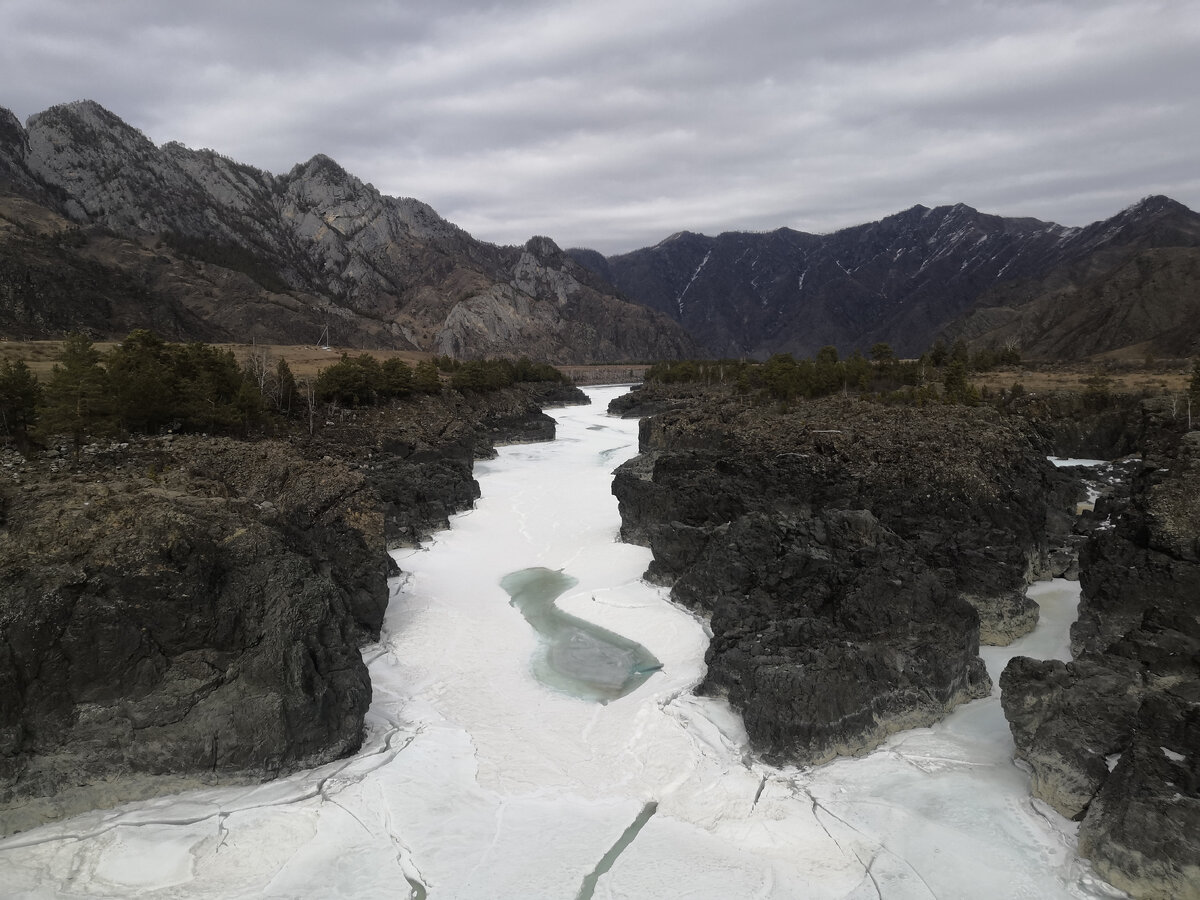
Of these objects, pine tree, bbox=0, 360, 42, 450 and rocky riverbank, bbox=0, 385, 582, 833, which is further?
pine tree, bbox=0, 360, 42, 450

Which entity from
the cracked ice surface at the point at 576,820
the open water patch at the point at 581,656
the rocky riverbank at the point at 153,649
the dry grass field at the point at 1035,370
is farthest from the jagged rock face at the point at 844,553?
the dry grass field at the point at 1035,370

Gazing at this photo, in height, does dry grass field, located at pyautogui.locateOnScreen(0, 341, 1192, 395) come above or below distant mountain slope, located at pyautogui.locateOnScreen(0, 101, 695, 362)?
below

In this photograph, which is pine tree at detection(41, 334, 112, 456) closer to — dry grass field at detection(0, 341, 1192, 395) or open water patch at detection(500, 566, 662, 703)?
open water patch at detection(500, 566, 662, 703)

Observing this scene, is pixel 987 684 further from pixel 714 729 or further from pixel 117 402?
pixel 117 402

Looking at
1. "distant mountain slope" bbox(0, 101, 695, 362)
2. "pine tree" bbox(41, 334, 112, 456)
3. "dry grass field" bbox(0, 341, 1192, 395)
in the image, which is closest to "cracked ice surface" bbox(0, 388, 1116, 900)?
"pine tree" bbox(41, 334, 112, 456)

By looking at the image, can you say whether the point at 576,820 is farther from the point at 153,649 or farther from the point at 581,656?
the point at 153,649

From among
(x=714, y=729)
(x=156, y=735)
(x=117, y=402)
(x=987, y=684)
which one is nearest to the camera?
(x=156, y=735)

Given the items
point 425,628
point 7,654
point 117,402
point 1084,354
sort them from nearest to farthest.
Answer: point 7,654, point 425,628, point 117,402, point 1084,354

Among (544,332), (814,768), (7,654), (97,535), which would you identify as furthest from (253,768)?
(544,332)
